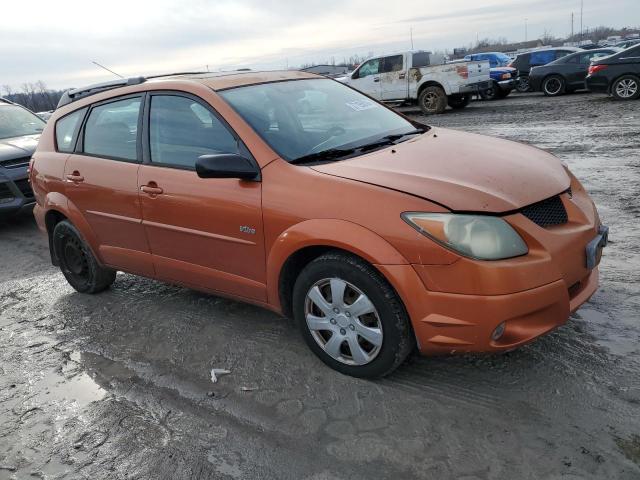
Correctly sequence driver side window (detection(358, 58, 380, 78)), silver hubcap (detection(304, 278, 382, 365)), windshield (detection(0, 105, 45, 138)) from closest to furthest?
silver hubcap (detection(304, 278, 382, 365)) → windshield (detection(0, 105, 45, 138)) → driver side window (detection(358, 58, 380, 78))

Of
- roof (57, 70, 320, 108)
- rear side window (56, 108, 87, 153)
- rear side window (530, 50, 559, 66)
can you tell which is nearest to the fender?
roof (57, 70, 320, 108)

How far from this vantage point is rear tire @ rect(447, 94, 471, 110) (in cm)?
1730

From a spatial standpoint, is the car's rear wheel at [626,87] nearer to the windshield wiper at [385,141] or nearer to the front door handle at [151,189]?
the windshield wiper at [385,141]

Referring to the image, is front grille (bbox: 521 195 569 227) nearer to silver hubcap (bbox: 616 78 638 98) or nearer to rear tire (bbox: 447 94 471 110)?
silver hubcap (bbox: 616 78 638 98)

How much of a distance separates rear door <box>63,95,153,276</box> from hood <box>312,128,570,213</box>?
160 centimetres

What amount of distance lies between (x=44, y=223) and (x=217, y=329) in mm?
2143

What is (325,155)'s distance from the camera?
3.33 metres

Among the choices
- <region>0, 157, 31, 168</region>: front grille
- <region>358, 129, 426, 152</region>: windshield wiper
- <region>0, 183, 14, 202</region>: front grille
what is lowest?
<region>0, 183, 14, 202</region>: front grille

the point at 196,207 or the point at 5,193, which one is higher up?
the point at 196,207

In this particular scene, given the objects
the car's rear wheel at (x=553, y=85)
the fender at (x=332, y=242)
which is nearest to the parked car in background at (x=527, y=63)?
the car's rear wheel at (x=553, y=85)

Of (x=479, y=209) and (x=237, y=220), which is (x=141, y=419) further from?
Result: (x=479, y=209)

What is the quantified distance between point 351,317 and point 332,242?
1.42ft

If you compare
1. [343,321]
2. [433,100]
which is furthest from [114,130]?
[433,100]

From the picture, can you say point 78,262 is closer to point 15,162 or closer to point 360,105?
point 360,105
